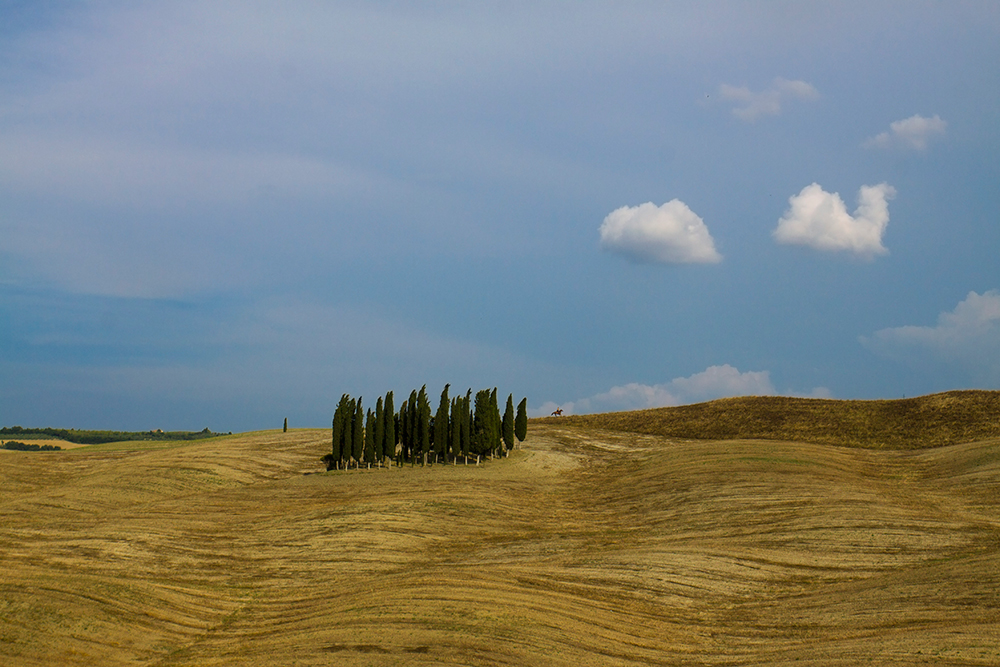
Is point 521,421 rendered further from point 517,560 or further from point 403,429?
point 517,560

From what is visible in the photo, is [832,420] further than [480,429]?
Yes

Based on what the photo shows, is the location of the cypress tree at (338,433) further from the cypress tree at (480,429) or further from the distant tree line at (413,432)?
the cypress tree at (480,429)

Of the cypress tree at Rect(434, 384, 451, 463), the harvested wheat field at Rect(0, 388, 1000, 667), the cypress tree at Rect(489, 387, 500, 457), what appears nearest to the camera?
the harvested wheat field at Rect(0, 388, 1000, 667)

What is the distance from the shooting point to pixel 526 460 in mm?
64062

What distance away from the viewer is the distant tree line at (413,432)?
63062mm

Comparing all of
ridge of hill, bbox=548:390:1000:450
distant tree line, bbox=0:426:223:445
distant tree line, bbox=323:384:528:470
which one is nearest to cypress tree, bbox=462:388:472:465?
distant tree line, bbox=323:384:528:470

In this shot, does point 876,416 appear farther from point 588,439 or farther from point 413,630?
point 413,630

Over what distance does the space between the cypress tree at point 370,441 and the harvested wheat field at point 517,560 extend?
12.4ft

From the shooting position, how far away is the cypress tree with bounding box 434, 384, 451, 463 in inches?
2468

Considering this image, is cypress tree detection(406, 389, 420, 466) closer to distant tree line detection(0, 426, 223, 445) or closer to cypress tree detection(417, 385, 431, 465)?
cypress tree detection(417, 385, 431, 465)

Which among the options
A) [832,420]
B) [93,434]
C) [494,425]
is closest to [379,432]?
[494,425]

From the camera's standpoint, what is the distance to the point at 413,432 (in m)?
63.9

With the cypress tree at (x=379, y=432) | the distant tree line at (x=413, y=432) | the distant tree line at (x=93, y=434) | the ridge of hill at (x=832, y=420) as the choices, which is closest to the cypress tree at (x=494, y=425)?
the distant tree line at (x=413, y=432)

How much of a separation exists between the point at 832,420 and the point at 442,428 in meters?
38.0
